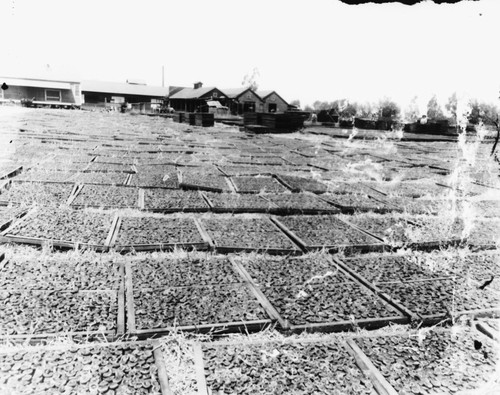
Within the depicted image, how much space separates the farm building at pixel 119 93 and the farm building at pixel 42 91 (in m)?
6.79

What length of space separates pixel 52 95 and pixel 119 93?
1174 cm

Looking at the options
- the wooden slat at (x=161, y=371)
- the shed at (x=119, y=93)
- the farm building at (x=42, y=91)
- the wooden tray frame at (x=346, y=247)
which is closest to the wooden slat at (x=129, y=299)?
the wooden slat at (x=161, y=371)

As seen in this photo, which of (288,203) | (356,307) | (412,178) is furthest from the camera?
(412,178)

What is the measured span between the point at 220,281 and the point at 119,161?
4807 millimetres

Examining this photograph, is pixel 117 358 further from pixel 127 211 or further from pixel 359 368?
pixel 127 211

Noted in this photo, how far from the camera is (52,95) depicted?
139 feet

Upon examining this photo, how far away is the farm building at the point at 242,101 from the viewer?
135 feet

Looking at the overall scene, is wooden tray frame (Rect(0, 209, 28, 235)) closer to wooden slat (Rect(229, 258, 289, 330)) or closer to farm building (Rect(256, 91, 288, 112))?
wooden slat (Rect(229, 258, 289, 330))

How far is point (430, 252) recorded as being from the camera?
3.14m

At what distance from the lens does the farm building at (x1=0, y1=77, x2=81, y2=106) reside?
132 feet

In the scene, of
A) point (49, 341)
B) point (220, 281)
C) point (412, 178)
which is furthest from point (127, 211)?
point (412, 178)

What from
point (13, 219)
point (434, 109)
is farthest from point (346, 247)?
point (434, 109)

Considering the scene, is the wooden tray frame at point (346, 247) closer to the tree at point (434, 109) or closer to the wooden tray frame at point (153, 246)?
the wooden tray frame at point (153, 246)

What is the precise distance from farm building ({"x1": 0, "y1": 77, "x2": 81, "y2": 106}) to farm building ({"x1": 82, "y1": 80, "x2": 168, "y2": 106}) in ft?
22.3
